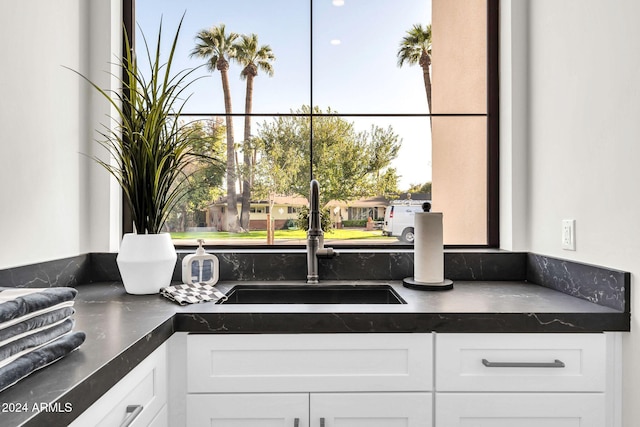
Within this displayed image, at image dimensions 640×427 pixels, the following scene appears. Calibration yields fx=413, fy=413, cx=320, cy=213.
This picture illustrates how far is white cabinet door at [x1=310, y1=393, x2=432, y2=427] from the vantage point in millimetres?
1191

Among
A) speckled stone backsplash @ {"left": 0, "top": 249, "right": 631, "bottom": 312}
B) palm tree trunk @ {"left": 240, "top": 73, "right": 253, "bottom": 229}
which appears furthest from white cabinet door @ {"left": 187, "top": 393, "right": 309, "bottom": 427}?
palm tree trunk @ {"left": 240, "top": 73, "right": 253, "bottom": 229}

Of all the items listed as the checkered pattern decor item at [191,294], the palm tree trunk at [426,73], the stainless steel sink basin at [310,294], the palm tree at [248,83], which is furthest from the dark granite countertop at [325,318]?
the palm tree trunk at [426,73]

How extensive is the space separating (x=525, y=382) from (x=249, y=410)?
80 centimetres

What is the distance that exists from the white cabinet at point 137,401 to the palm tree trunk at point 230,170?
0.93 m

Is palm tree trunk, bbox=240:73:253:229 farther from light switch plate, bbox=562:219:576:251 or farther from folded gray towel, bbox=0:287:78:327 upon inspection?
light switch plate, bbox=562:219:576:251

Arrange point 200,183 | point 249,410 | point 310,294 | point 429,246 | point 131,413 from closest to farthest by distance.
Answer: point 131,413 < point 249,410 < point 429,246 < point 310,294 < point 200,183

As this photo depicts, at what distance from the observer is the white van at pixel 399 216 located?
2100 mm

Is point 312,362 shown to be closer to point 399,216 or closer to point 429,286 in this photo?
point 429,286

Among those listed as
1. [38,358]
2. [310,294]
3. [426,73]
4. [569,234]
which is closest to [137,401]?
[38,358]

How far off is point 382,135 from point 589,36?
967mm

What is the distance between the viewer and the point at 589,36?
1.36 metres

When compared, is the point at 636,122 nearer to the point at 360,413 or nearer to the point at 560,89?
the point at 560,89

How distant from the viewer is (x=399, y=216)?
215 cm

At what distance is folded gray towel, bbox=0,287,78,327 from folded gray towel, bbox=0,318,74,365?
1.8 inches
